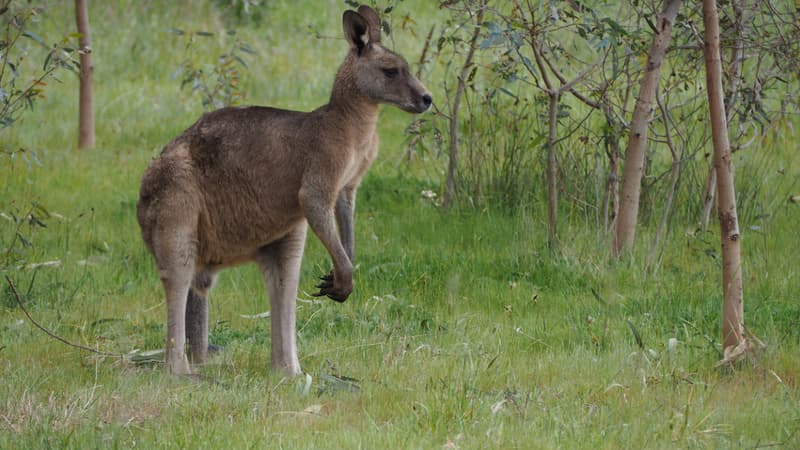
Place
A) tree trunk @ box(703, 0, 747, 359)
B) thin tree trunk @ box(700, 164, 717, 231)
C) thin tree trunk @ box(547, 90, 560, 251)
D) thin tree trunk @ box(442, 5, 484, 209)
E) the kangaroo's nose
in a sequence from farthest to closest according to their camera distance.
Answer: thin tree trunk @ box(442, 5, 484, 209)
thin tree trunk @ box(700, 164, 717, 231)
thin tree trunk @ box(547, 90, 560, 251)
the kangaroo's nose
tree trunk @ box(703, 0, 747, 359)

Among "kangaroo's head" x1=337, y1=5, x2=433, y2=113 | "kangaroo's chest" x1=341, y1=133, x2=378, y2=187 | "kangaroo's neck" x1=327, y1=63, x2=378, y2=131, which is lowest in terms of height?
"kangaroo's chest" x1=341, y1=133, x2=378, y2=187

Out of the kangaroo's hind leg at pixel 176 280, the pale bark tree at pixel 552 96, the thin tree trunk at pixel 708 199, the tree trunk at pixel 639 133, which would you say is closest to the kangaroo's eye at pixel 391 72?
the kangaroo's hind leg at pixel 176 280

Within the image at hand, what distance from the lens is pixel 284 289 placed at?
5301 mm

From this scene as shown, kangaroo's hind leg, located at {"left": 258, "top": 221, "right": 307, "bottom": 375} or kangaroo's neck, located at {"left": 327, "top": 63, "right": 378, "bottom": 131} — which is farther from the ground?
kangaroo's neck, located at {"left": 327, "top": 63, "right": 378, "bottom": 131}

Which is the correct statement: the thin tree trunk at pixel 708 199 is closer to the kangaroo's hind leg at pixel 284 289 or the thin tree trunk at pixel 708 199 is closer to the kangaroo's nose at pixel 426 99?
the kangaroo's nose at pixel 426 99

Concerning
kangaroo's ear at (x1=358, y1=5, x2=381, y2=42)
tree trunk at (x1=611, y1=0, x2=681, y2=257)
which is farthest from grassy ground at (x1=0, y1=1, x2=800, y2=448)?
kangaroo's ear at (x1=358, y1=5, x2=381, y2=42)

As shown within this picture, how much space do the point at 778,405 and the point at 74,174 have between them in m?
6.49

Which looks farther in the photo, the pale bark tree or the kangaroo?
the pale bark tree

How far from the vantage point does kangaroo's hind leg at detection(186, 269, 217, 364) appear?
5.39m

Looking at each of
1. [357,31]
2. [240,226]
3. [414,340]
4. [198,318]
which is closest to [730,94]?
[414,340]

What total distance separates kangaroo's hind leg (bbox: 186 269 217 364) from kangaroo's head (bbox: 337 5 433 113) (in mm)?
1132

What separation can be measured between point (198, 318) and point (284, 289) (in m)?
0.45

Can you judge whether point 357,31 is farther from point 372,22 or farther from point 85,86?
point 85,86

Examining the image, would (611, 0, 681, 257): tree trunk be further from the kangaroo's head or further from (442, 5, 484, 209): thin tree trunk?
the kangaroo's head
